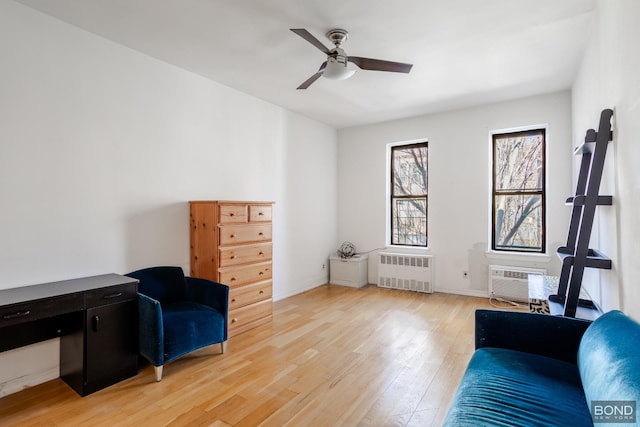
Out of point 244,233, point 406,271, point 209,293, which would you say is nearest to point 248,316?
point 209,293

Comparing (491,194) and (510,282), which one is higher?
(491,194)

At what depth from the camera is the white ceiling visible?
242 centimetres

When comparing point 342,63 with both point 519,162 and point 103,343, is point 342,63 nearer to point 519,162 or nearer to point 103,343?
point 103,343

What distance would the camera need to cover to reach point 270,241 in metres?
3.78

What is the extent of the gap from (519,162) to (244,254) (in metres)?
4.05

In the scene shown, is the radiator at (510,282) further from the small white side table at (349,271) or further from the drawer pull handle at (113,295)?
the drawer pull handle at (113,295)

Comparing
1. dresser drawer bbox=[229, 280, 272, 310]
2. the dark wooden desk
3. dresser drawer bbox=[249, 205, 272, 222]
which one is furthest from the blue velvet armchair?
dresser drawer bbox=[249, 205, 272, 222]

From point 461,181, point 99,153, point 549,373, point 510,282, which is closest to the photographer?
point 549,373

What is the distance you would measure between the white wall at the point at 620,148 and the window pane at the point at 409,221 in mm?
2726

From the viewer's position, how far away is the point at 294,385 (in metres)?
2.41

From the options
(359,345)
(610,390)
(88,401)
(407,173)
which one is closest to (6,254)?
(88,401)

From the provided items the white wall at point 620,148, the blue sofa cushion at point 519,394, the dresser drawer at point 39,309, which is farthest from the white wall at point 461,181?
the dresser drawer at point 39,309

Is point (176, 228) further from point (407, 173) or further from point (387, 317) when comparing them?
point (407, 173)

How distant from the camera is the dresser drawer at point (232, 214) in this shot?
3224 millimetres
